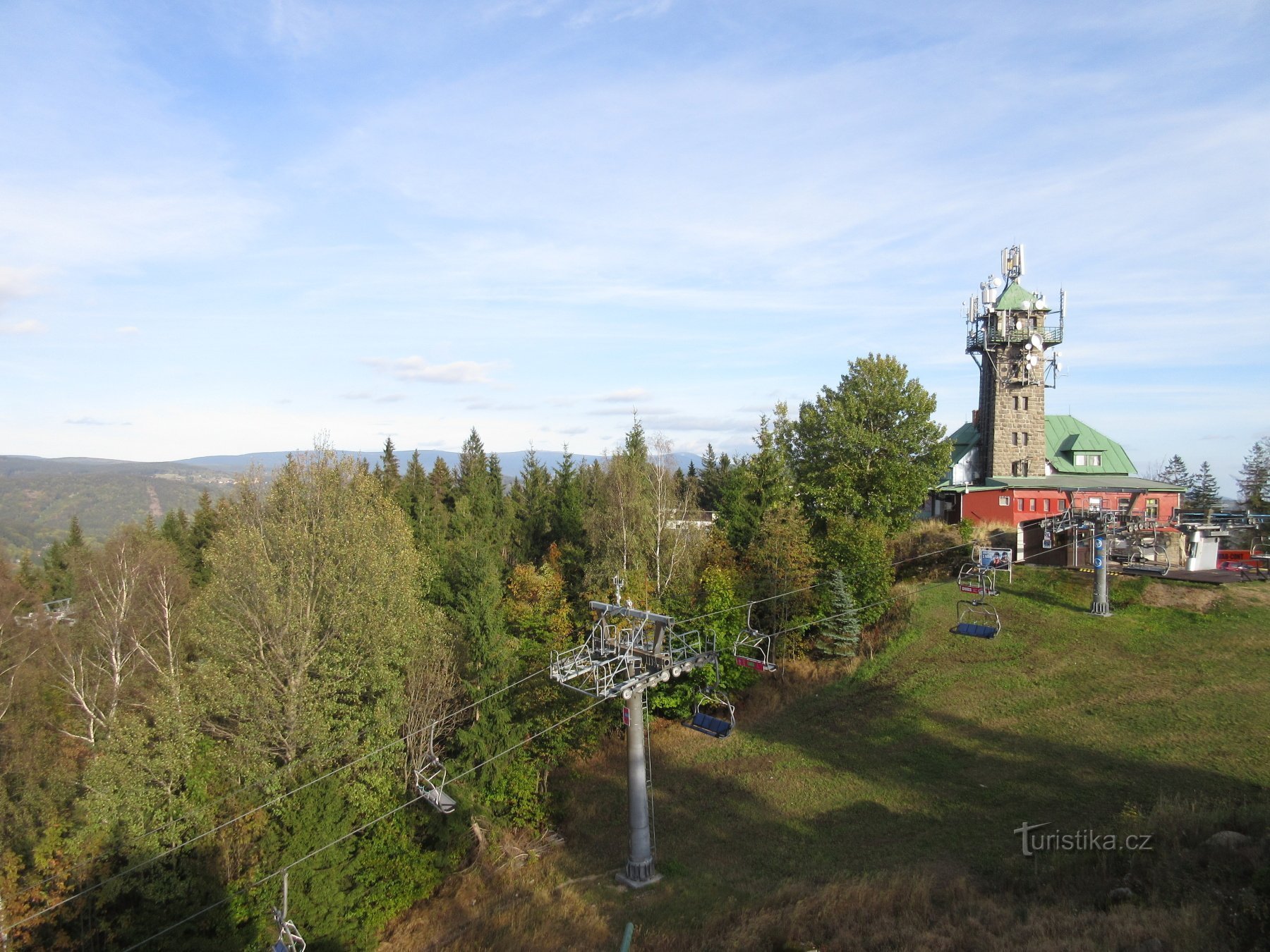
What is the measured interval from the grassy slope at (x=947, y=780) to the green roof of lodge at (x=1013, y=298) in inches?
855

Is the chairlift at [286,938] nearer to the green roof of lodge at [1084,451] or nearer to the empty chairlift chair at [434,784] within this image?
the empty chairlift chair at [434,784]

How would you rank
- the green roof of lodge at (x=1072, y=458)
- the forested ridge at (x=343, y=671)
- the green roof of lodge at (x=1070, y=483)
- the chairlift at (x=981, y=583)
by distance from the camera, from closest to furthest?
the forested ridge at (x=343, y=671) < the chairlift at (x=981, y=583) < the green roof of lodge at (x=1070, y=483) < the green roof of lodge at (x=1072, y=458)

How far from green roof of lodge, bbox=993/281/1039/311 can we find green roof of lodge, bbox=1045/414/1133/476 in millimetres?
9585

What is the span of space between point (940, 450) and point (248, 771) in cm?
3702

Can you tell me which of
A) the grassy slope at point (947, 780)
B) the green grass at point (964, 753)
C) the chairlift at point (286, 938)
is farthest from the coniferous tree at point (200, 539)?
the chairlift at point (286, 938)

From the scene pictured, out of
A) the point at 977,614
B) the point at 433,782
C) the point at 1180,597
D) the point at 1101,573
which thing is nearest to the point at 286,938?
the point at 433,782

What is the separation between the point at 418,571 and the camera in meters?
38.0

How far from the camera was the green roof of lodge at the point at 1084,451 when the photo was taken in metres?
49.7

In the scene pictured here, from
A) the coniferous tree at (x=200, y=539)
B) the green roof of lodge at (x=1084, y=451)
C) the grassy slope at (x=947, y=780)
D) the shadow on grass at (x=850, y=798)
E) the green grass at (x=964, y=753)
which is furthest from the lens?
the coniferous tree at (x=200, y=539)

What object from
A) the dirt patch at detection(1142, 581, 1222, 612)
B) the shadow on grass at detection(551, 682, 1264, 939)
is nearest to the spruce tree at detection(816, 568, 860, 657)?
the shadow on grass at detection(551, 682, 1264, 939)

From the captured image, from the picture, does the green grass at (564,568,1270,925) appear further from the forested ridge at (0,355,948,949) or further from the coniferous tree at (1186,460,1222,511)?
the coniferous tree at (1186,460,1222,511)

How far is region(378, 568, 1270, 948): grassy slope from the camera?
53.7 feet

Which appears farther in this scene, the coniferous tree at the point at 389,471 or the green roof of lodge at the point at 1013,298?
the coniferous tree at the point at 389,471

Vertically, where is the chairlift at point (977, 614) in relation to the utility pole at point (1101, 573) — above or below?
below
